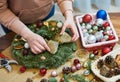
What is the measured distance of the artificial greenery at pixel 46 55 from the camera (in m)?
0.86

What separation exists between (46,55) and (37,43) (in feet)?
0.15

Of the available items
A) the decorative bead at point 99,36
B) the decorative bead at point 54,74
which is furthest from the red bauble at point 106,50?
the decorative bead at point 54,74

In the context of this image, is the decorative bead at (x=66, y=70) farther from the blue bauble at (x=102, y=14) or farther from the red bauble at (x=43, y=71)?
the blue bauble at (x=102, y=14)

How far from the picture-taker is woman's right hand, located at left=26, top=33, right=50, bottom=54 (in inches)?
33.9

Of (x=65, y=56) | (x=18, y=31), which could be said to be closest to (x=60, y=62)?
(x=65, y=56)

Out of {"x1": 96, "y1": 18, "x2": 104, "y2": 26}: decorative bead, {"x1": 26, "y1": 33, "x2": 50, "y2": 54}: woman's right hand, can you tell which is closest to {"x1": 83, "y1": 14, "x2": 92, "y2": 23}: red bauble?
{"x1": 96, "y1": 18, "x2": 104, "y2": 26}: decorative bead

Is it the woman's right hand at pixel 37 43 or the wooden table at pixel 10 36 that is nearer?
the woman's right hand at pixel 37 43

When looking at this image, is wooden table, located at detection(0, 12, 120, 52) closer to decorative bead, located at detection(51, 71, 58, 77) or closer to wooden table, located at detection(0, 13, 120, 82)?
wooden table, located at detection(0, 13, 120, 82)

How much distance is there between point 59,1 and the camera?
1016mm

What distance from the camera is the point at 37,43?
34.1 inches

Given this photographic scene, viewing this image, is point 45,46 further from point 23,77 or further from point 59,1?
point 59,1

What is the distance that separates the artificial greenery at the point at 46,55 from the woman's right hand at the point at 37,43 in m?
0.02

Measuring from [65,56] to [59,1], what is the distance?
9.3 inches

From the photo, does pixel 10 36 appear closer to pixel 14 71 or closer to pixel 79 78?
pixel 14 71
